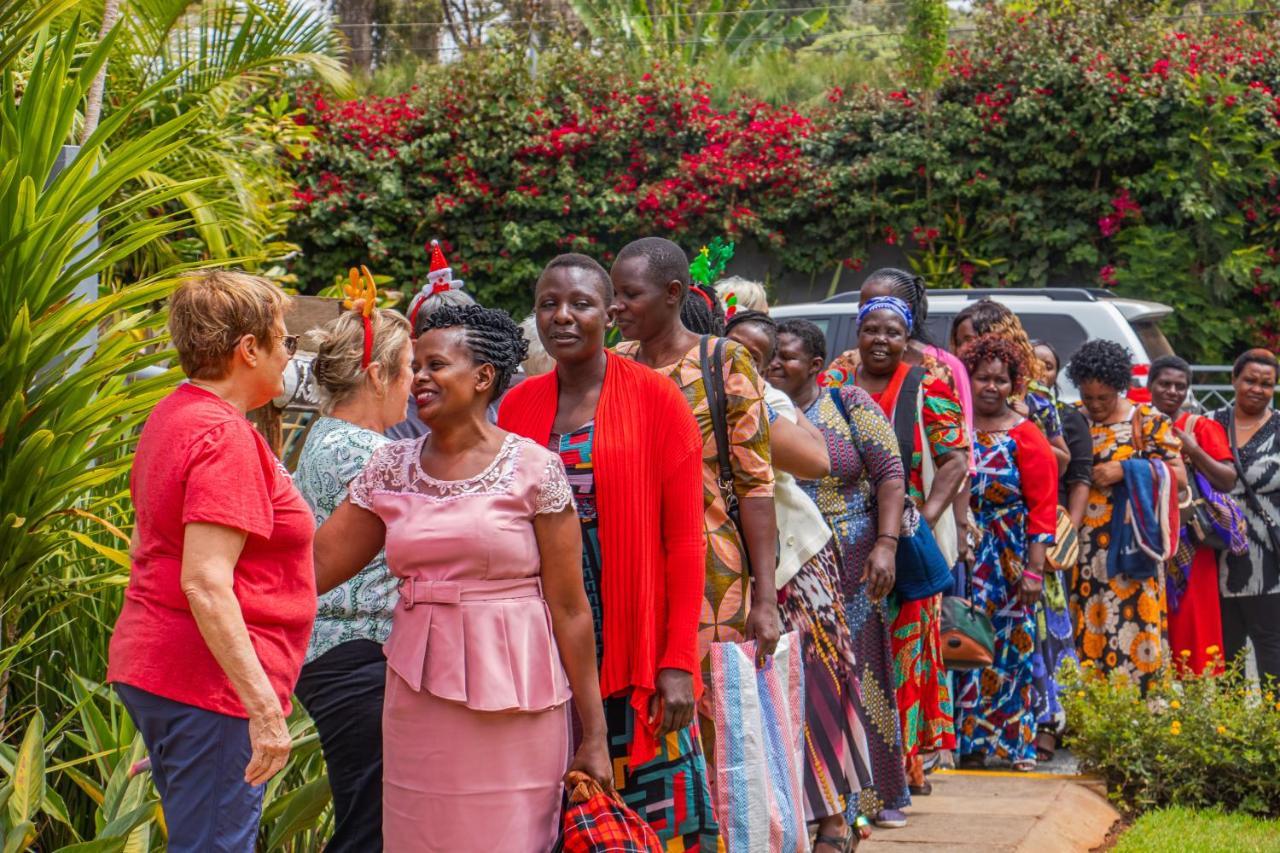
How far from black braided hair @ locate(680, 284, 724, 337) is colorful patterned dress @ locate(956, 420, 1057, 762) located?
2.78m

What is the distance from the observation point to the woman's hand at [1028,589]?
7570mm

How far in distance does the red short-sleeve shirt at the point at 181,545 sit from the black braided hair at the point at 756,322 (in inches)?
103

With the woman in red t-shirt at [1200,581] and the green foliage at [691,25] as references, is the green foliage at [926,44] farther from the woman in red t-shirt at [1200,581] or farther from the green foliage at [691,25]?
the woman in red t-shirt at [1200,581]

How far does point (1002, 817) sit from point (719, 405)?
8.87ft

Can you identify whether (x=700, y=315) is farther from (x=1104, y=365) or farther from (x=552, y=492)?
(x=1104, y=365)

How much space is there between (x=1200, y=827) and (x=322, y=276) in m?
13.9

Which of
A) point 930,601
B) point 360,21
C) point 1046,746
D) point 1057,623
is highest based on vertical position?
point 360,21

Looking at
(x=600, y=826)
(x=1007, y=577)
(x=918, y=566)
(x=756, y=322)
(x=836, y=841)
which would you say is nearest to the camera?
(x=600, y=826)

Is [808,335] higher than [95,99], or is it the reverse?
[95,99]

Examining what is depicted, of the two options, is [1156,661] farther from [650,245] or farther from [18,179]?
[18,179]

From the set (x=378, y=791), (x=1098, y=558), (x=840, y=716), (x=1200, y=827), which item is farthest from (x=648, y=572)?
(x=1098, y=558)

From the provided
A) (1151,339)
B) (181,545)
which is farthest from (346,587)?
(1151,339)

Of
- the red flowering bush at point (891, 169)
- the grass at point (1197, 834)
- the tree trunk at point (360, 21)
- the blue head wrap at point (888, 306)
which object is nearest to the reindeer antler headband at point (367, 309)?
the blue head wrap at point (888, 306)

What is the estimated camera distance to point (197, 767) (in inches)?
136
